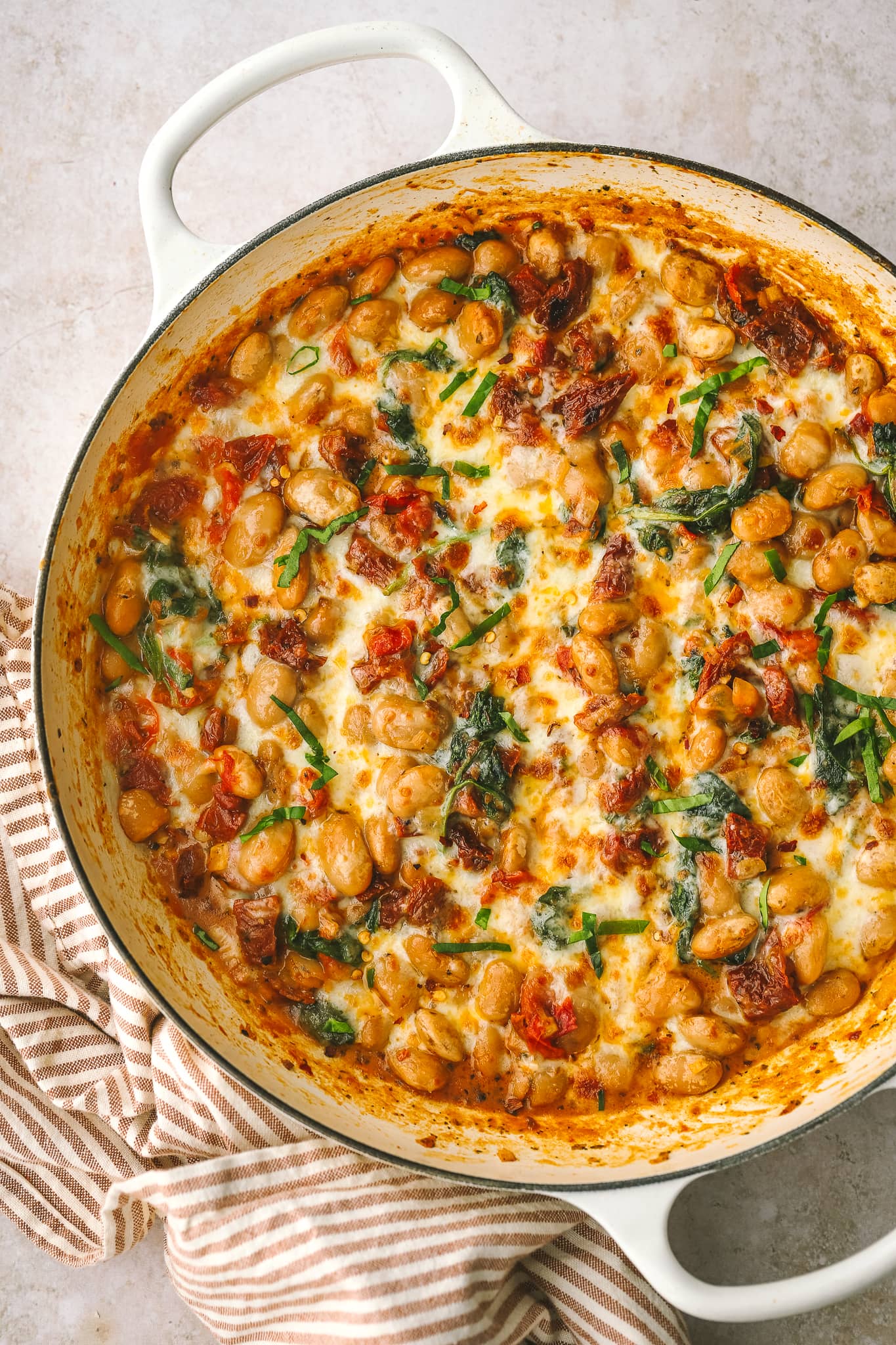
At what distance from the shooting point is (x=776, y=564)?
2.69m

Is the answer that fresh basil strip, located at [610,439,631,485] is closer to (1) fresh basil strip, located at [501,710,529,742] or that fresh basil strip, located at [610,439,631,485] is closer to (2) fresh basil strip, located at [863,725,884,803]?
(1) fresh basil strip, located at [501,710,529,742]

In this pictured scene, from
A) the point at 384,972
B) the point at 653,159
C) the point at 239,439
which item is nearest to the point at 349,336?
the point at 239,439

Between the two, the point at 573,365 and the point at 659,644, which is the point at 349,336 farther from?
the point at 659,644

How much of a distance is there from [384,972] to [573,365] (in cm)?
160

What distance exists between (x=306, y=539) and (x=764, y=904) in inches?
56.4

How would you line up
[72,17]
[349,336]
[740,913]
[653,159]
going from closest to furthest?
[653,159] → [740,913] → [349,336] → [72,17]

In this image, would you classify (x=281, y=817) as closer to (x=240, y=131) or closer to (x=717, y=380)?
(x=717, y=380)

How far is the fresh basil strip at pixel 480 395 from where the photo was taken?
2.80 meters

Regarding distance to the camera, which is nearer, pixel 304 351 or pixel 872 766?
pixel 872 766

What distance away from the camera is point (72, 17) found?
322 cm

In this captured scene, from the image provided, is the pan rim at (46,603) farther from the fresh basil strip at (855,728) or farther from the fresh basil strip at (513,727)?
the fresh basil strip at (513,727)

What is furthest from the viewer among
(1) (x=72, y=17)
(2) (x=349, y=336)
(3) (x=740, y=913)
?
(1) (x=72, y=17)

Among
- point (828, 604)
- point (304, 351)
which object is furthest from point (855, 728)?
point (304, 351)

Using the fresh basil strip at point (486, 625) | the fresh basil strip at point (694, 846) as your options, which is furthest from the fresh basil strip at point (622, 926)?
the fresh basil strip at point (486, 625)
